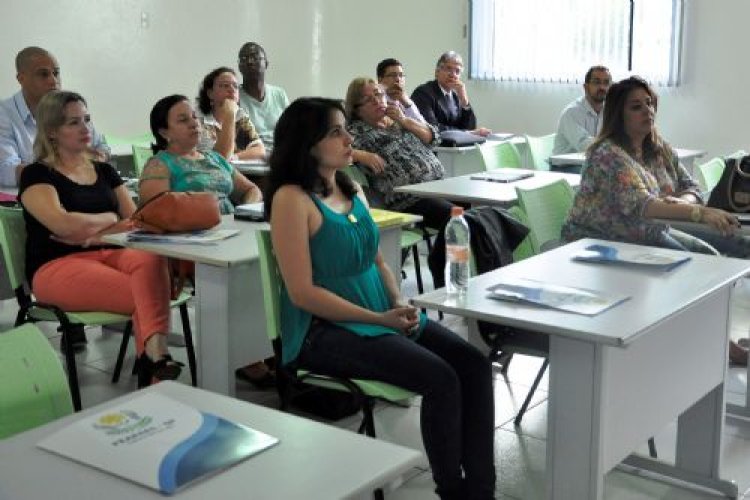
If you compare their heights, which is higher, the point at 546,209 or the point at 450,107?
the point at 450,107

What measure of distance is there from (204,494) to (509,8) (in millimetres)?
7545

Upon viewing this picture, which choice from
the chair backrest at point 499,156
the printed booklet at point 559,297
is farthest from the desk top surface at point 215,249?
the chair backrest at point 499,156

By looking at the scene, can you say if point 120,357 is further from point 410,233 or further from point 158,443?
point 158,443

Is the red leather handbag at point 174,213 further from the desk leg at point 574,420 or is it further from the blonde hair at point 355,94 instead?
the blonde hair at point 355,94

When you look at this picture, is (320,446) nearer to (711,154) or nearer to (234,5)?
(234,5)

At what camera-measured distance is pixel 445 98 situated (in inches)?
283

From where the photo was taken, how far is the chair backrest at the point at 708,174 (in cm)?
490

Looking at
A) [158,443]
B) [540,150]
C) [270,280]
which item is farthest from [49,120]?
[540,150]

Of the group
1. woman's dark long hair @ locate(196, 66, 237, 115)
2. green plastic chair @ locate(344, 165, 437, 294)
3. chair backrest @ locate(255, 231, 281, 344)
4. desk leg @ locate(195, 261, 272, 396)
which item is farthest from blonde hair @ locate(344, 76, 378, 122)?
chair backrest @ locate(255, 231, 281, 344)

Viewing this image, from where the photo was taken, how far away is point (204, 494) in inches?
54.6

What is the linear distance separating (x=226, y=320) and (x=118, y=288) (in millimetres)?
541

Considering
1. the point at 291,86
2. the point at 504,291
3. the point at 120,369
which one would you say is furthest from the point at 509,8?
the point at 504,291

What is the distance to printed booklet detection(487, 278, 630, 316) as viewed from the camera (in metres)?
2.37

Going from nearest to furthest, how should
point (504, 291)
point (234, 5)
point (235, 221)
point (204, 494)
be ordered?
point (204, 494) < point (504, 291) < point (235, 221) < point (234, 5)
